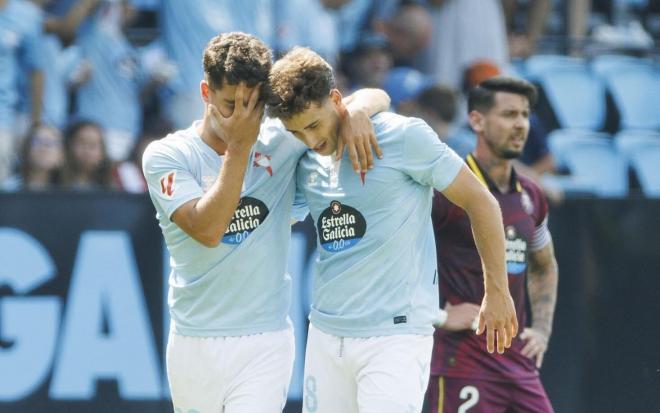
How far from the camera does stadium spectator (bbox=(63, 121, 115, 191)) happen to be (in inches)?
325

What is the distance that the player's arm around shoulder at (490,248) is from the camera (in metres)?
4.77

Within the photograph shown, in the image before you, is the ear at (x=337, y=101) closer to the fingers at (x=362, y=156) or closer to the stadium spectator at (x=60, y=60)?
the fingers at (x=362, y=156)

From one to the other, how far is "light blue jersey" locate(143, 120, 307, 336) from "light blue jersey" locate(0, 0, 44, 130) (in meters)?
3.77

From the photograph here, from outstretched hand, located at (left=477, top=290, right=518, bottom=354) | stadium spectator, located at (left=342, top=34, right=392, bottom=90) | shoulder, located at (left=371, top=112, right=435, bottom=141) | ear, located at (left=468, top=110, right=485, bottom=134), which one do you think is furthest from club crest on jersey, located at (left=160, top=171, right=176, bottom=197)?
stadium spectator, located at (left=342, top=34, right=392, bottom=90)

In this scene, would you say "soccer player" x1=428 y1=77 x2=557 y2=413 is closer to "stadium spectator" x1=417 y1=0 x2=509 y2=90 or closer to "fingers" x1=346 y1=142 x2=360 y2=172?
"fingers" x1=346 y1=142 x2=360 y2=172

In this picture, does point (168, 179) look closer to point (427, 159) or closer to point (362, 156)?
point (362, 156)

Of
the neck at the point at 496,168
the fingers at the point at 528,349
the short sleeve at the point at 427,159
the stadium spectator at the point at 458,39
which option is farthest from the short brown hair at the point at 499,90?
the stadium spectator at the point at 458,39

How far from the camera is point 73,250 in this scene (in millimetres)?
7352

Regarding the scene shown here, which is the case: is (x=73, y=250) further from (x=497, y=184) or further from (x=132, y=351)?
(x=497, y=184)

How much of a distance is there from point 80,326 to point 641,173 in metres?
5.25

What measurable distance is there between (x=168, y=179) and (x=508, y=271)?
1.84 m

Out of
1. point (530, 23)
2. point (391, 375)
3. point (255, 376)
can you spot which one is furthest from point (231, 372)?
point (530, 23)

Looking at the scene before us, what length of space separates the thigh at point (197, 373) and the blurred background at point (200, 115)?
7.78 feet

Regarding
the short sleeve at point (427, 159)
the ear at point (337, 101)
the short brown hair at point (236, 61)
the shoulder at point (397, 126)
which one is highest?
the short brown hair at point (236, 61)
